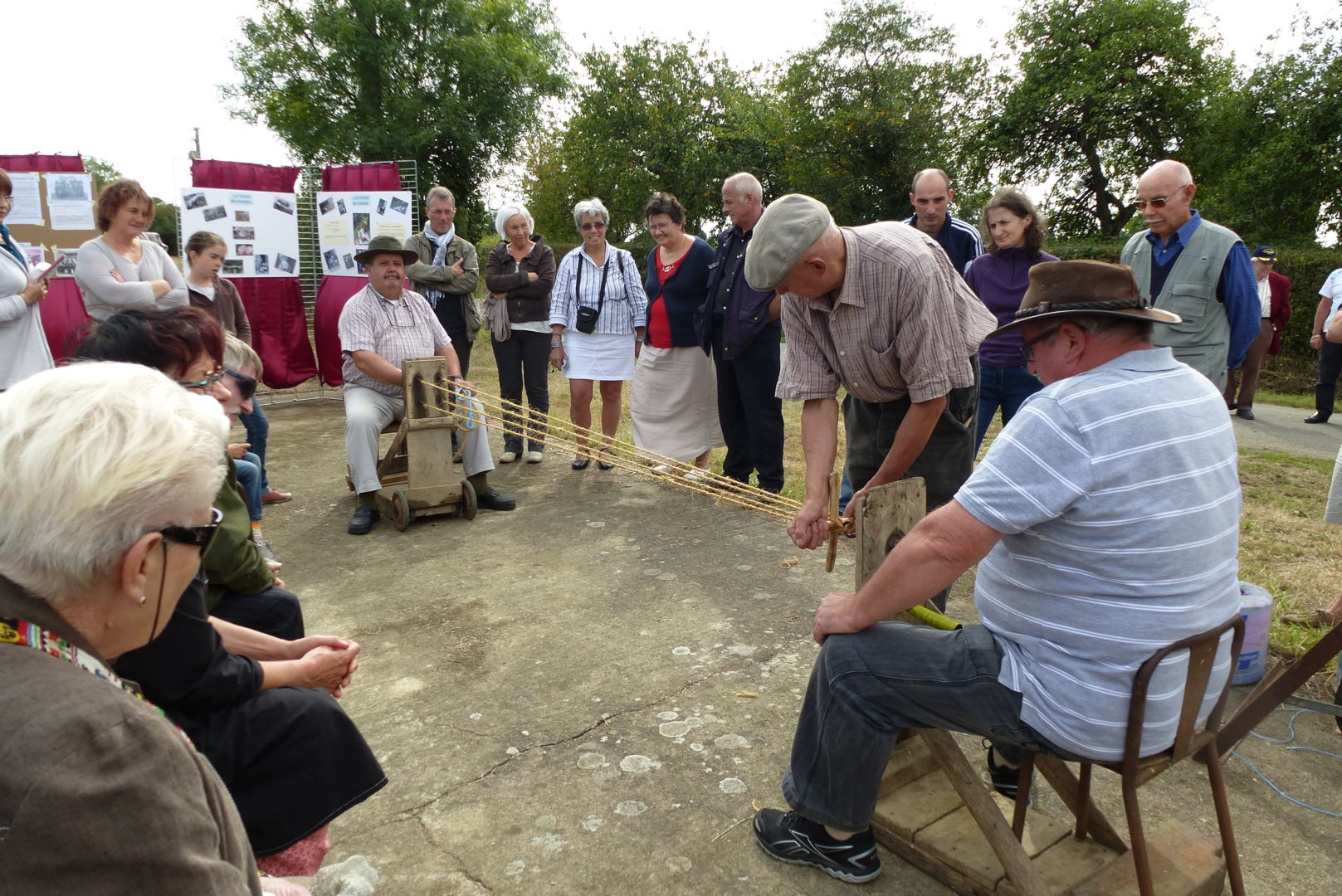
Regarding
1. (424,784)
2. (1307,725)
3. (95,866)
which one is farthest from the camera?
(1307,725)

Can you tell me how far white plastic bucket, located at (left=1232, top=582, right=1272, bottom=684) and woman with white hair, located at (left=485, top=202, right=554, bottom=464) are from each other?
13.8 ft

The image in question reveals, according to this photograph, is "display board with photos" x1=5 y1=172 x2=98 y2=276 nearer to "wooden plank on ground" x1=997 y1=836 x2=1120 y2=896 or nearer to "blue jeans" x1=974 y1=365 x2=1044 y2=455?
"blue jeans" x1=974 y1=365 x2=1044 y2=455

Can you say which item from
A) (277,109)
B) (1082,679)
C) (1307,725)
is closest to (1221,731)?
(1082,679)

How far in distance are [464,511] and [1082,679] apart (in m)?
4.05

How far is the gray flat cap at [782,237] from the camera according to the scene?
2609 mm

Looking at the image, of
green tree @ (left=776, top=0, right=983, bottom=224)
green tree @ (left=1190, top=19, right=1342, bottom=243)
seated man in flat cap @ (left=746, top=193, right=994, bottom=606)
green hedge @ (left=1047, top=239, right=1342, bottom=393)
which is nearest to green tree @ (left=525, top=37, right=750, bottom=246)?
green tree @ (left=776, top=0, right=983, bottom=224)

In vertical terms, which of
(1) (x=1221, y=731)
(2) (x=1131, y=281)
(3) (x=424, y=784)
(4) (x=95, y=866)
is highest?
(2) (x=1131, y=281)

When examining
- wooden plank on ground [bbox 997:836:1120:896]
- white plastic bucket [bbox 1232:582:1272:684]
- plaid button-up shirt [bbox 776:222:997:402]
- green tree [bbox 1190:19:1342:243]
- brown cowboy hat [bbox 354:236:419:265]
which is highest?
green tree [bbox 1190:19:1342:243]

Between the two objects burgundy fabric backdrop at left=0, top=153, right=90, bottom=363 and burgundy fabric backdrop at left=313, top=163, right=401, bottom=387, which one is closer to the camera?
burgundy fabric backdrop at left=0, top=153, right=90, bottom=363

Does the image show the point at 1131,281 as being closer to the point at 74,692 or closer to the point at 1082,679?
the point at 1082,679

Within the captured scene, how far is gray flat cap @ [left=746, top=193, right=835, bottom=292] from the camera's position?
261 centimetres

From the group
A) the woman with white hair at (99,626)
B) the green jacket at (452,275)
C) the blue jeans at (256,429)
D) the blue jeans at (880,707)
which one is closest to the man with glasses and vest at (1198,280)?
the blue jeans at (880,707)

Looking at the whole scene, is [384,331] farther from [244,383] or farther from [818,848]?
[818,848]

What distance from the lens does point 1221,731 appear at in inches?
77.0
